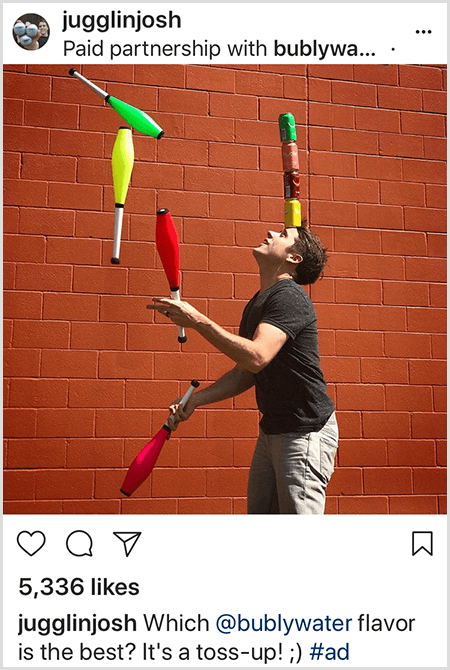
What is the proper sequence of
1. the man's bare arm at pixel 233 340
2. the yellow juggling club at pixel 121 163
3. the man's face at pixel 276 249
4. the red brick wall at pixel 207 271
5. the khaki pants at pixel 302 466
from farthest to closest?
the red brick wall at pixel 207 271 < the yellow juggling club at pixel 121 163 < the man's face at pixel 276 249 < the khaki pants at pixel 302 466 < the man's bare arm at pixel 233 340

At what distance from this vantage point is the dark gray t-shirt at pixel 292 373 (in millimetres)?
2566

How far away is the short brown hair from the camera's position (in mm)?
2818

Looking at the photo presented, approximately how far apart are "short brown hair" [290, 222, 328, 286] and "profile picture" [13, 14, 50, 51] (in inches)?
59.2

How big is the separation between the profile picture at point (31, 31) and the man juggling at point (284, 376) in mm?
1455

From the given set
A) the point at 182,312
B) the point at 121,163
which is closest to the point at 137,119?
the point at 121,163

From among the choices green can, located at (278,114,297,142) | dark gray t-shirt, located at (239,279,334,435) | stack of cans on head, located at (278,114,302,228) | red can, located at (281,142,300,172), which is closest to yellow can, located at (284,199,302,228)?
stack of cans on head, located at (278,114,302,228)

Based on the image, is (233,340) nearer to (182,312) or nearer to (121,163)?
(182,312)

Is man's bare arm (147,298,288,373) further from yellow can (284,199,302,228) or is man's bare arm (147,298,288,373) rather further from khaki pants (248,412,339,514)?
yellow can (284,199,302,228)

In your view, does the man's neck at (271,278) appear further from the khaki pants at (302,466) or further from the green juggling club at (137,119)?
the green juggling club at (137,119)

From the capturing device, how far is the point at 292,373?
2615 millimetres

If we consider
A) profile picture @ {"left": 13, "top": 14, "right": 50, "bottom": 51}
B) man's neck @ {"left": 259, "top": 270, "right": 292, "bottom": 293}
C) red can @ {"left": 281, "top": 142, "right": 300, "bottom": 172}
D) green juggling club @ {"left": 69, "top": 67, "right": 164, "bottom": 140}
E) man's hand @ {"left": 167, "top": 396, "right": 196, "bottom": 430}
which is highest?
profile picture @ {"left": 13, "top": 14, "right": 50, "bottom": 51}

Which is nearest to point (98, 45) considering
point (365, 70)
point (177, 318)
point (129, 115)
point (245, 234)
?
point (129, 115)

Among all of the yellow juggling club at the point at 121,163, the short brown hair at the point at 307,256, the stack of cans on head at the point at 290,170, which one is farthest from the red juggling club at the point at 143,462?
the stack of cans on head at the point at 290,170

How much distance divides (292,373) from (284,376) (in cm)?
3
